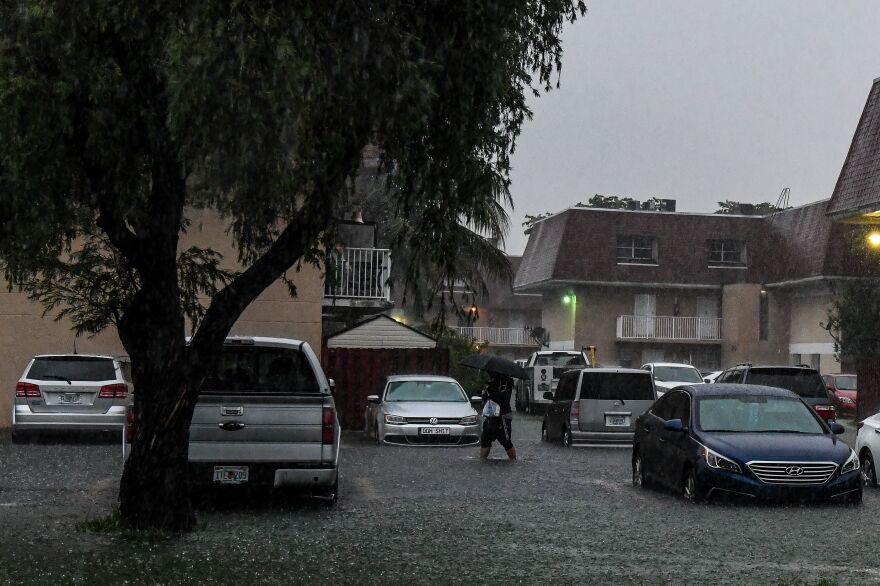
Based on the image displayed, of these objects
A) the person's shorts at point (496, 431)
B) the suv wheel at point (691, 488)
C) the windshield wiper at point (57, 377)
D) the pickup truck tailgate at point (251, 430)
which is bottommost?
the suv wheel at point (691, 488)

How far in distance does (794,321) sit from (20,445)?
4875cm

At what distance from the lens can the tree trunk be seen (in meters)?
40.6

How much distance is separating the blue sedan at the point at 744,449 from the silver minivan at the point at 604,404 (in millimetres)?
9734

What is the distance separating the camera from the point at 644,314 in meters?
72.7

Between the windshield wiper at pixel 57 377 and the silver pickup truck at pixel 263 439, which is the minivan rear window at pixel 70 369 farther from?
the silver pickup truck at pixel 263 439

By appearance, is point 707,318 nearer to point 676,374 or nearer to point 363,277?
point 676,374

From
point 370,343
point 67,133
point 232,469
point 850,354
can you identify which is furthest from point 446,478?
point 850,354

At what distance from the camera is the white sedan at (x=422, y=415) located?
28969 mm

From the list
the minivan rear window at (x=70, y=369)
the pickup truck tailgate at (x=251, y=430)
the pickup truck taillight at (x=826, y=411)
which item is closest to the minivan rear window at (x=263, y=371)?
the pickup truck tailgate at (x=251, y=430)

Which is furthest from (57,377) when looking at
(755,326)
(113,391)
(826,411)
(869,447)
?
(755,326)

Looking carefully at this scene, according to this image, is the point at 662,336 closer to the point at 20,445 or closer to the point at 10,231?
the point at 20,445

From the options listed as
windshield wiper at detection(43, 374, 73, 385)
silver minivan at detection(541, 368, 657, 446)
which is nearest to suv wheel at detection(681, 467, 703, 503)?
silver minivan at detection(541, 368, 657, 446)

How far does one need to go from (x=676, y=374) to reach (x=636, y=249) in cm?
3003

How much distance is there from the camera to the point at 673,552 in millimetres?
12492
